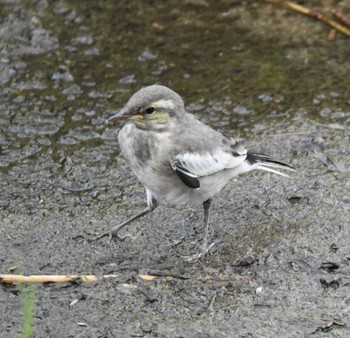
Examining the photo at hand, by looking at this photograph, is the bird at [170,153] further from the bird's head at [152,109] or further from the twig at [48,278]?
the twig at [48,278]

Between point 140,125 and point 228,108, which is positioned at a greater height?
point 140,125

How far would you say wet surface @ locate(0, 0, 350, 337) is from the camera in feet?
18.6

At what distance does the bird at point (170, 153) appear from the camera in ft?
19.6

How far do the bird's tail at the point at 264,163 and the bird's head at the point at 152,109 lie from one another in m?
0.81

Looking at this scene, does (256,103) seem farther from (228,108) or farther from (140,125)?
(140,125)

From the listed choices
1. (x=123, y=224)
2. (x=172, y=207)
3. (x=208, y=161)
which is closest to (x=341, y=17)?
(x=172, y=207)

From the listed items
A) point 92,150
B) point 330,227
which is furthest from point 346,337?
point 92,150

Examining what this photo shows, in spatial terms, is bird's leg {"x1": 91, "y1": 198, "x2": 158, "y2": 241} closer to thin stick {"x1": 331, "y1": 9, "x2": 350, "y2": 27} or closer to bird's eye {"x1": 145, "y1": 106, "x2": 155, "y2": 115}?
bird's eye {"x1": 145, "y1": 106, "x2": 155, "y2": 115}

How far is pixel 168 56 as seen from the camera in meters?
8.51

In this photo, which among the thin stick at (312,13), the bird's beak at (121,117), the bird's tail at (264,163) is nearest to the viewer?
the bird's beak at (121,117)

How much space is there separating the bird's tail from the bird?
0.57 ft

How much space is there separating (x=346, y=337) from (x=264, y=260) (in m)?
1.00

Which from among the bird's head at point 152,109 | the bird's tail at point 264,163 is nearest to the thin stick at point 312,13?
the bird's tail at point 264,163

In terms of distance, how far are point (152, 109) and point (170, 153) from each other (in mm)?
335
